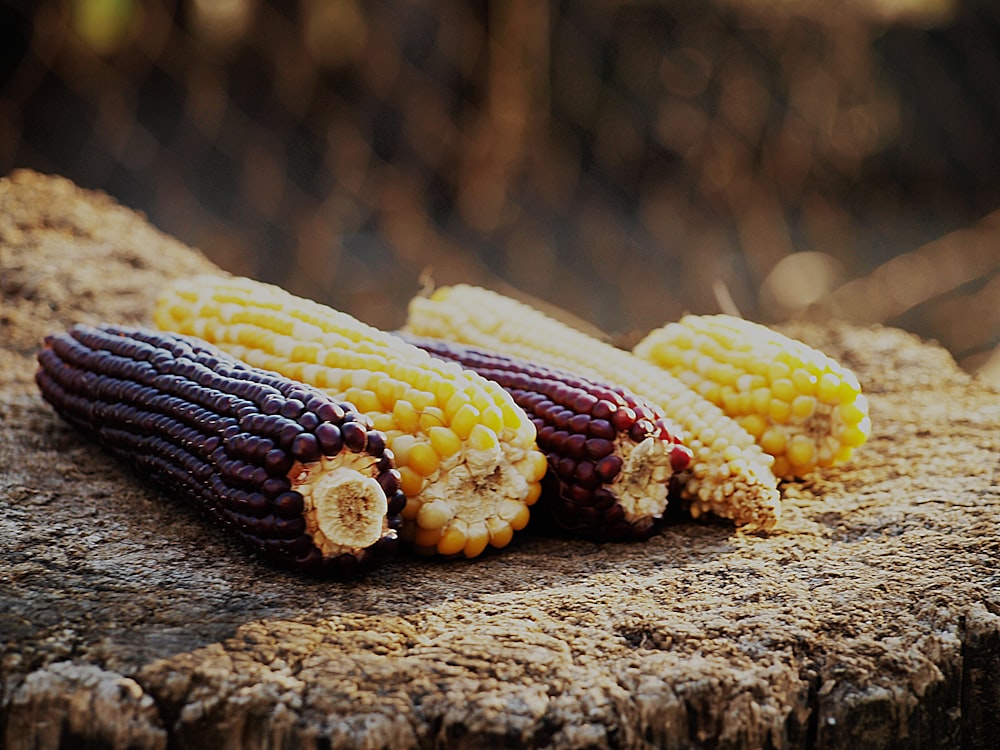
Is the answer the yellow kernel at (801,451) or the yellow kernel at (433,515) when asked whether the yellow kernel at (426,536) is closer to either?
the yellow kernel at (433,515)

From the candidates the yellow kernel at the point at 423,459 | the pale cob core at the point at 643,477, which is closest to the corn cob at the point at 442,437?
the yellow kernel at the point at 423,459

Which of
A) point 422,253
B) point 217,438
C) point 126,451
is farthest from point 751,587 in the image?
point 422,253

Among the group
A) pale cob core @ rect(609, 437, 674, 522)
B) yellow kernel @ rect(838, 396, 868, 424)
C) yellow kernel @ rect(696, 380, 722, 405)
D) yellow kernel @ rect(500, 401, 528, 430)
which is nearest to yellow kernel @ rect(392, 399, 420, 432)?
yellow kernel @ rect(500, 401, 528, 430)

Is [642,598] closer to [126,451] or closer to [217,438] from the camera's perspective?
[217,438]

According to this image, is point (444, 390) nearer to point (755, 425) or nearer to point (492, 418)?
point (492, 418)

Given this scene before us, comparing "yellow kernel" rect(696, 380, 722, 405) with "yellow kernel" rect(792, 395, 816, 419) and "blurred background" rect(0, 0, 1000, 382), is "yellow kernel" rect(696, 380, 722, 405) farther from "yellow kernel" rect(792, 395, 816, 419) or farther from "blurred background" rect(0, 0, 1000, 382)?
"blurred background" rect(0, 0, 1000, 382)
